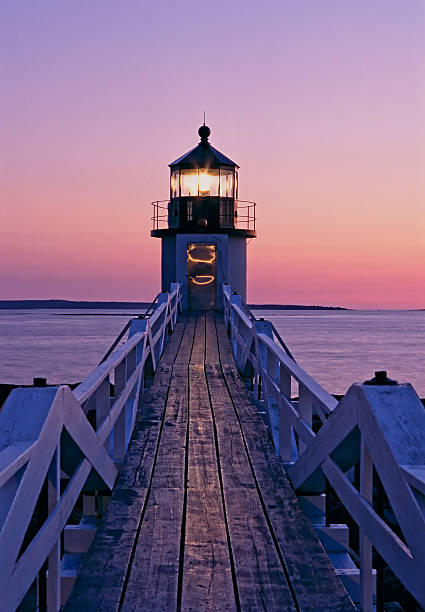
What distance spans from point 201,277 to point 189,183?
3323 millimetres

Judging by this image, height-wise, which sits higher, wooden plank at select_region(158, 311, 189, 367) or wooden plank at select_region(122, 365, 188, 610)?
wooden plank at select_region(158, 311, 189, 367)

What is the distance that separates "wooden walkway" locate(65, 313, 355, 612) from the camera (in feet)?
11.3

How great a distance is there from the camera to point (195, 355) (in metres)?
13.0

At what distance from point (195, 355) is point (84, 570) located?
9.25 m

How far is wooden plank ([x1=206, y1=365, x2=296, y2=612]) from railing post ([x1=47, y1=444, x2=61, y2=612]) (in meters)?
0.95

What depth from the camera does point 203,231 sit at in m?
22.5

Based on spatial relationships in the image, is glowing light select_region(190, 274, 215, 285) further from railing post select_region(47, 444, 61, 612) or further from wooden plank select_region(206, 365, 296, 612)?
railing post select_region(47, 444, 61, 612)

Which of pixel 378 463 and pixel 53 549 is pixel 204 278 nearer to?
pixel 53 549

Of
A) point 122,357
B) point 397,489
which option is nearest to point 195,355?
point 122,357

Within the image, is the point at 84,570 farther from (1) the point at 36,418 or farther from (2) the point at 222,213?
(2) the point at 222,213

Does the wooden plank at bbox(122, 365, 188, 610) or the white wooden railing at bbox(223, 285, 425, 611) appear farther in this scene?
the wooden plank at bbox(122, 365, 188, 610)

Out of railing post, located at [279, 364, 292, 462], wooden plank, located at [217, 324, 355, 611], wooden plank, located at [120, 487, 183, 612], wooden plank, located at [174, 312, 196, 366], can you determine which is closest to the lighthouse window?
wooden plank, located at [174, 312, 196, 366]

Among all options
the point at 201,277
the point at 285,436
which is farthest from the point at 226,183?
the point at 285,436

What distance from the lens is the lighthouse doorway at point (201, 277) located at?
22.5 m
